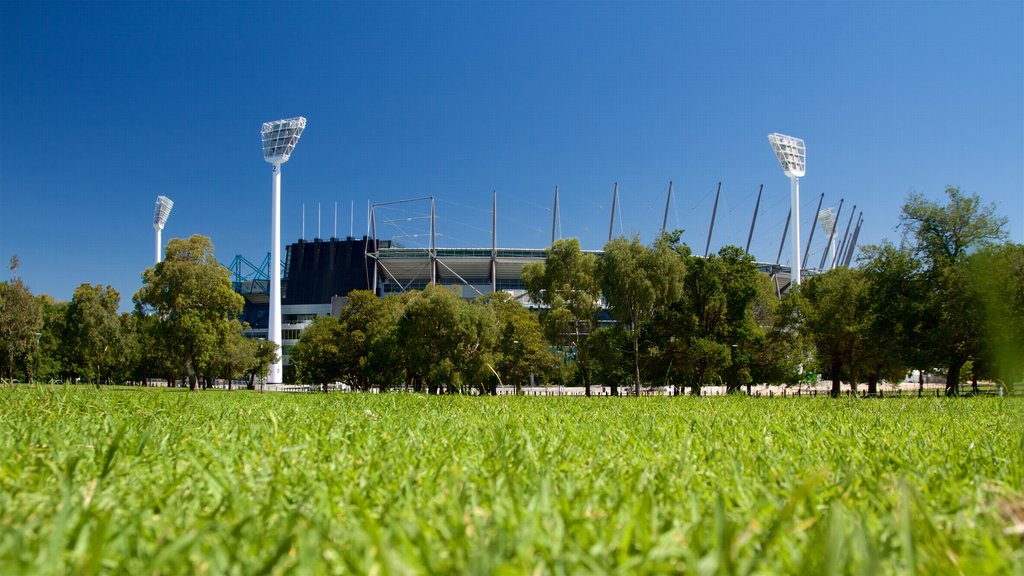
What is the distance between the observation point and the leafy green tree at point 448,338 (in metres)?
41.1

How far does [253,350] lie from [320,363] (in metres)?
6.01

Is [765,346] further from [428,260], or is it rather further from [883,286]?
[428,260]

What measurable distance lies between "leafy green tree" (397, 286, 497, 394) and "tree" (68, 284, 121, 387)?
29.1 m

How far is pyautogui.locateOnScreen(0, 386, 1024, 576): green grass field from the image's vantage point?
4.25ft

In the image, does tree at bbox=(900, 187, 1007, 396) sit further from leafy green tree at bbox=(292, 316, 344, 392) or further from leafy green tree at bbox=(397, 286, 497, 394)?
leafy green tree at bbox=(292, 316, 344, 392)

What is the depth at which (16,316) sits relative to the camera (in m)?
48.1

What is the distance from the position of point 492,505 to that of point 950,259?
3734 cm

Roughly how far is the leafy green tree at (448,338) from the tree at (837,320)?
832 inches

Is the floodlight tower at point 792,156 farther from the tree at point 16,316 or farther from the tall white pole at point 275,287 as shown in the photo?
the tree at point 16,316

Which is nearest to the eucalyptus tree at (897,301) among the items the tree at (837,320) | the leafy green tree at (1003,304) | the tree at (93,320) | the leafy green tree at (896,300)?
the leafy green tree at (896,300)

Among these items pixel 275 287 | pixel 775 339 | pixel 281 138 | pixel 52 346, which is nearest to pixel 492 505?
pixel 775 339

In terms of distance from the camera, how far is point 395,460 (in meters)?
2.70

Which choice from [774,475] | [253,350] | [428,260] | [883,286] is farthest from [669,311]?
[428,260]

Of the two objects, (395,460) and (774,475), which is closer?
(774,475)
